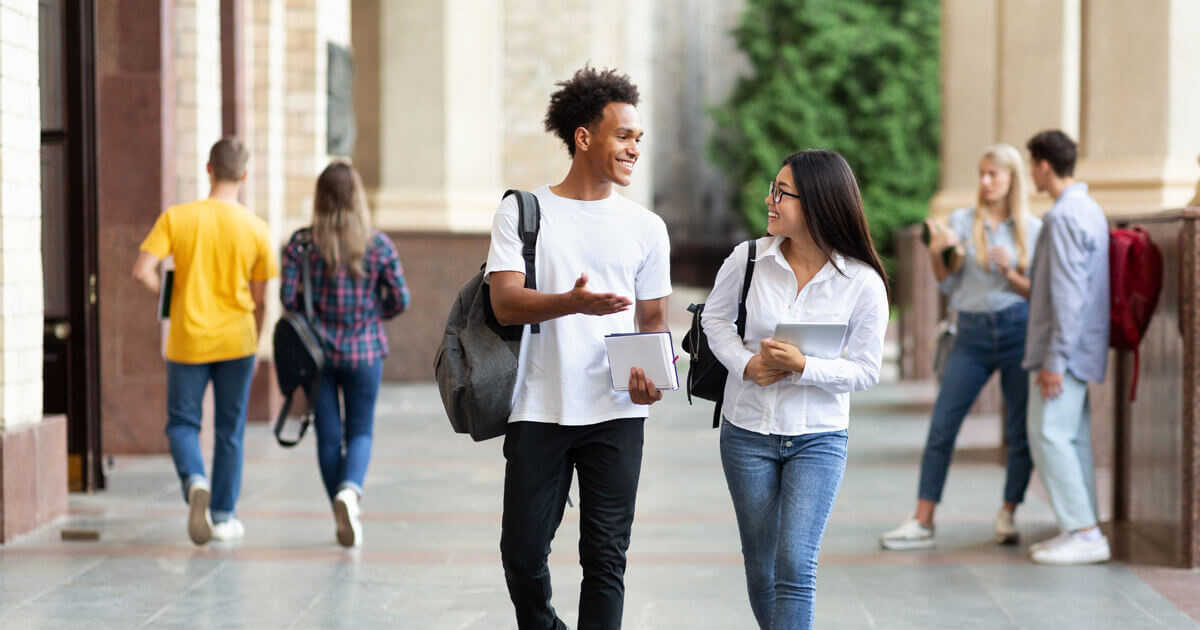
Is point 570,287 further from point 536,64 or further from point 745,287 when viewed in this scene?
point 536,64

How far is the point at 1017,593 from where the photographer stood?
648 cm

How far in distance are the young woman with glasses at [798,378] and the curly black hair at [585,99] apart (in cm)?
52

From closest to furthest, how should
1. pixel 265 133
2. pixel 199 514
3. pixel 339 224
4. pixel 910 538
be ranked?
pixel 339 224
pixel 199 514
pixel 910 538
pixel 265 133

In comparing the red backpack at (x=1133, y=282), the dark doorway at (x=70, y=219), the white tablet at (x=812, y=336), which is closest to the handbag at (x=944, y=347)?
the red backpack at (x=1133, y=282)

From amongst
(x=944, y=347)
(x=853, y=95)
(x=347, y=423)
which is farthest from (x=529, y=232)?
(x=853, y=95)

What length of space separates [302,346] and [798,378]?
11.2ft

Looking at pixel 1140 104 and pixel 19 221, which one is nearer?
pixel 19 221

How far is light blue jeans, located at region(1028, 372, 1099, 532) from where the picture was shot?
23.4ft

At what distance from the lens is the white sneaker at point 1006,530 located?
764cm

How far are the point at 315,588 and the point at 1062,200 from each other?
3801mm

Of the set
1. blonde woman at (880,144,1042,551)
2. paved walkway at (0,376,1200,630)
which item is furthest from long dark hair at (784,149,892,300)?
blonde woman at (880,144,1042,551)

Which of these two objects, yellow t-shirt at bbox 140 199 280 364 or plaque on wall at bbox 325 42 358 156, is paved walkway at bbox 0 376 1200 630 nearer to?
yellow t-shirt at bbox 140 199 280 364

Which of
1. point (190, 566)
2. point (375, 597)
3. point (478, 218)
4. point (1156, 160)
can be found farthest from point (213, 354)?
point (478, 218)

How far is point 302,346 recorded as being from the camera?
23.2ft
